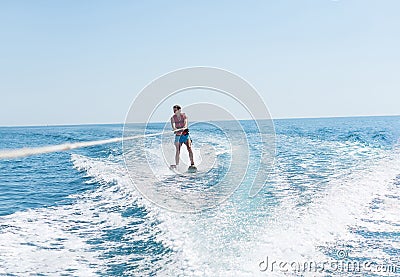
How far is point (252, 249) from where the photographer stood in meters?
4.81

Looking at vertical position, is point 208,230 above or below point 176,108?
below

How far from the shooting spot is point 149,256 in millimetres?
4797

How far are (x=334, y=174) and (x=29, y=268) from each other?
28.5 feet

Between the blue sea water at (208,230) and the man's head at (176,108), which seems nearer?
the blue sea water at (208,230)

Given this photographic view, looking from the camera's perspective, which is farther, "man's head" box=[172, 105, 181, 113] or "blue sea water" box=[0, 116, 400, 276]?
"man's head" box=[172, 105, 181, 113]

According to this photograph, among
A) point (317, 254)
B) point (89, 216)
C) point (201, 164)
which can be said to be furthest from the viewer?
point (201, 164)

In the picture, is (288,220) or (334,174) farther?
(334,174)

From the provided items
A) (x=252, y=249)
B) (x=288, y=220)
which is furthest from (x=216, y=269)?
(x=288, y=220)

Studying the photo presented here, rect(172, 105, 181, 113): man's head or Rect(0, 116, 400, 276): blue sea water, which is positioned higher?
Rect(172, 105, 181, 113): man's head

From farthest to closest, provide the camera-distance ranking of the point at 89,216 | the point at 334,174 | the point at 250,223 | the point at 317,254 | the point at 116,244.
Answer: the point at 334,174 < the point at 89,216 < the point at 250,223 < the point at 116,244 < the point at 317,254

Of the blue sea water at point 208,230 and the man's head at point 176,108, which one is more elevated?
the man's head at point 176,108

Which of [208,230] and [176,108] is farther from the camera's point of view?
[176,108]

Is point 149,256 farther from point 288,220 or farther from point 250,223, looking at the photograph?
point 288,220

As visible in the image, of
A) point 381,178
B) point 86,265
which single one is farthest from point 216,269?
point 381,178
